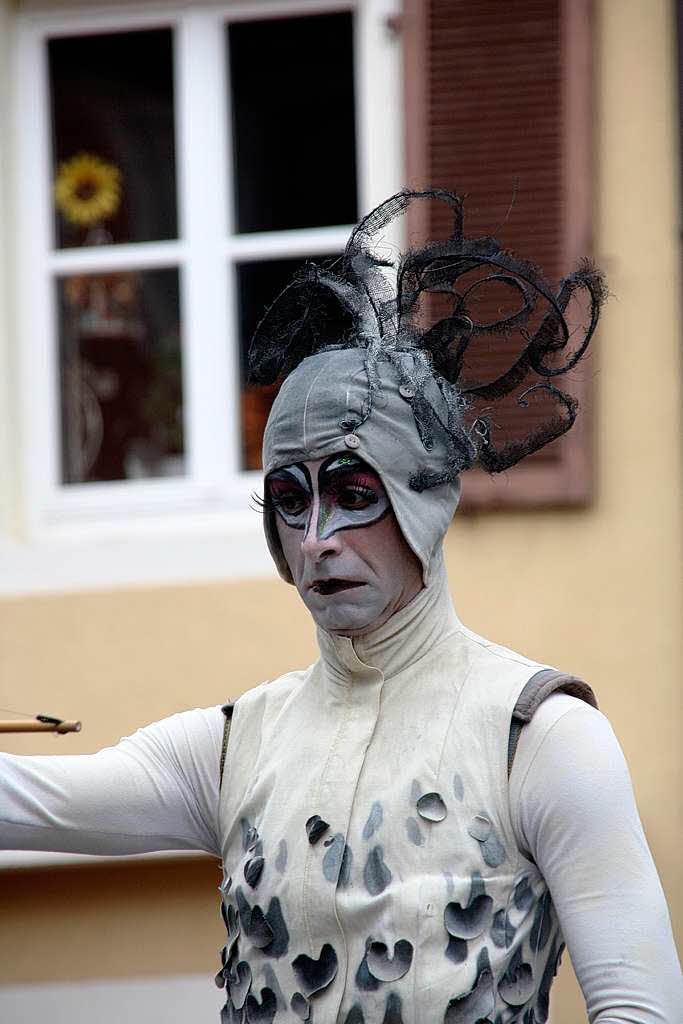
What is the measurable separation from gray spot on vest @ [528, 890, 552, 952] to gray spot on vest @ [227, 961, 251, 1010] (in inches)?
16.7

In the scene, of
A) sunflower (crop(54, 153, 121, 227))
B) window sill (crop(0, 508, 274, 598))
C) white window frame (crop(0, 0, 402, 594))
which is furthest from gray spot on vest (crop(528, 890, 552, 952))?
sunflower (crop(54, 153, 121, 227))

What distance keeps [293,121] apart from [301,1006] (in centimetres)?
357

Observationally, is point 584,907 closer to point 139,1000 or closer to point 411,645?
point 411,645

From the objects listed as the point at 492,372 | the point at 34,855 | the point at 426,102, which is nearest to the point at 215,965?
the point at 34,855

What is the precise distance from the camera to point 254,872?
9.66 ft

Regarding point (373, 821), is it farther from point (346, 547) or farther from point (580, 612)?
point (580, 612)

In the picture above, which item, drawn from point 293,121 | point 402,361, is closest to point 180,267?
point 293,121

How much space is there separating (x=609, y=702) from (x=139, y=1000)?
4.87ft

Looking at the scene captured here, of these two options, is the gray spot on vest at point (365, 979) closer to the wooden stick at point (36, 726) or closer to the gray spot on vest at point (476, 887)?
the gray spot on vest at point (476, 887)

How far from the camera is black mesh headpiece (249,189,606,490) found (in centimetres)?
313

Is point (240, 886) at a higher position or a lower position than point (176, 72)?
lower

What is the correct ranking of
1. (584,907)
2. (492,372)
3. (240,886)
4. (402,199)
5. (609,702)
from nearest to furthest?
(584,907) → (240,886) → (402,199) → (492,372) → (609,702)

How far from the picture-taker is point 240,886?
2.96 m

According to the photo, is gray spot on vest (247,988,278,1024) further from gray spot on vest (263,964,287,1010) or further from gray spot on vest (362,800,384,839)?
gray spot on vest (362,800,384,839)
